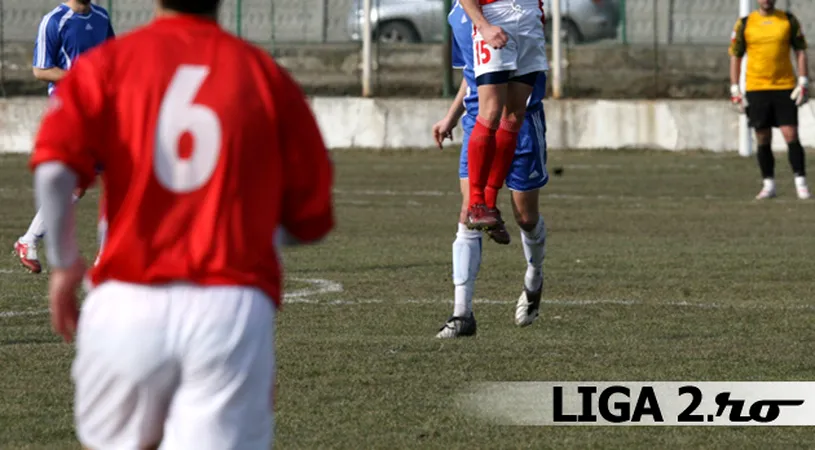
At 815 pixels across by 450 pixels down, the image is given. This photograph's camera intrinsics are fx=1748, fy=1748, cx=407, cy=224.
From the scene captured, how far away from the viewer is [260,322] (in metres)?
3.83

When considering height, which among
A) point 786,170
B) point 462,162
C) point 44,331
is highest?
point 462,162

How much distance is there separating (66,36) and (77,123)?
28.0 ft

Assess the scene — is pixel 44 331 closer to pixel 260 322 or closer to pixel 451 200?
pixel 260 322

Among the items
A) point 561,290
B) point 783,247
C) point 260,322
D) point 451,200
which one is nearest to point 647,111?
point 451,200

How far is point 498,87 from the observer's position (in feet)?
29.1

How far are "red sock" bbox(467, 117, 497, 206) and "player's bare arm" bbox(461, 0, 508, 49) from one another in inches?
20.4

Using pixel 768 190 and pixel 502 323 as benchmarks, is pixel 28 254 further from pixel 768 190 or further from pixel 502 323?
pixel 768 190

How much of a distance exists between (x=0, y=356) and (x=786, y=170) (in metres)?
16.3

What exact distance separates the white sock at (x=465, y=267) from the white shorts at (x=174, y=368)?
512cm

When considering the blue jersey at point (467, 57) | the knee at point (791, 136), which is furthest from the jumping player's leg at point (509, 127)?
the knee at point (791, 136)

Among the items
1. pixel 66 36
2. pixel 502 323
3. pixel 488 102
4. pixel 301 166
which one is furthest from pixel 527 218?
pixel 301 166

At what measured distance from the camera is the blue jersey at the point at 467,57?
9023 millimetres

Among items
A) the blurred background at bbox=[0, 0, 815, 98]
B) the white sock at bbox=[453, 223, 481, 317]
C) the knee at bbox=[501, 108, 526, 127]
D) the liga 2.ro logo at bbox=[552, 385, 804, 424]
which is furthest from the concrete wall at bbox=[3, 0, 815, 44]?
the liga 2.ro logo at bbox=[552, 385, 804, 424]

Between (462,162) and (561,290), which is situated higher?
(462,162)
